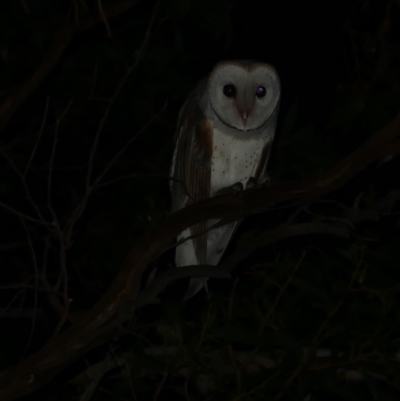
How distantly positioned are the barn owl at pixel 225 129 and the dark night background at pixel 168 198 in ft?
0.30

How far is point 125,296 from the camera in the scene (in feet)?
Result: 4.98

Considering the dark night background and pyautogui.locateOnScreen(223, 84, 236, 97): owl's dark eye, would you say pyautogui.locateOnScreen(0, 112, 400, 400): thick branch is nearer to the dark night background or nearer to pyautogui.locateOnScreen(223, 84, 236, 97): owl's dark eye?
the dark night background

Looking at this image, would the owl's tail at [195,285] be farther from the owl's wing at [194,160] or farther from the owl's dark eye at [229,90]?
the owl's dark eye at [229,90]

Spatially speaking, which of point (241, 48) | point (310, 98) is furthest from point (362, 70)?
point (241, 48)

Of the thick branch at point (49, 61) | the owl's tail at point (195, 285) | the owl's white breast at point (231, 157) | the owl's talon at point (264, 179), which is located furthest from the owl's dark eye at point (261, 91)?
the owl's tail at point (195, 285)

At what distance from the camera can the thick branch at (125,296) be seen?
1497 mm

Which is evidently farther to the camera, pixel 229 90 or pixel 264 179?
pixel 229 90

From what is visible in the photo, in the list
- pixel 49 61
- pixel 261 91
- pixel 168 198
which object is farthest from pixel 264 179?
pixel 49 61

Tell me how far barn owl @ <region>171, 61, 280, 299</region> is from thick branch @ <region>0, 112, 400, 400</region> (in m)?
0.69

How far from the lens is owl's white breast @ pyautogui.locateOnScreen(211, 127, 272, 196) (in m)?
2.23

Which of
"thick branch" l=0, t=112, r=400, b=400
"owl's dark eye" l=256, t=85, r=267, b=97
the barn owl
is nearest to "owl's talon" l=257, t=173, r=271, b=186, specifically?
the barn owl

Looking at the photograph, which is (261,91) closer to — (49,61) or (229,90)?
(229,90)

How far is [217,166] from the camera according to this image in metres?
2.23

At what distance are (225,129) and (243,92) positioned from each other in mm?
112
